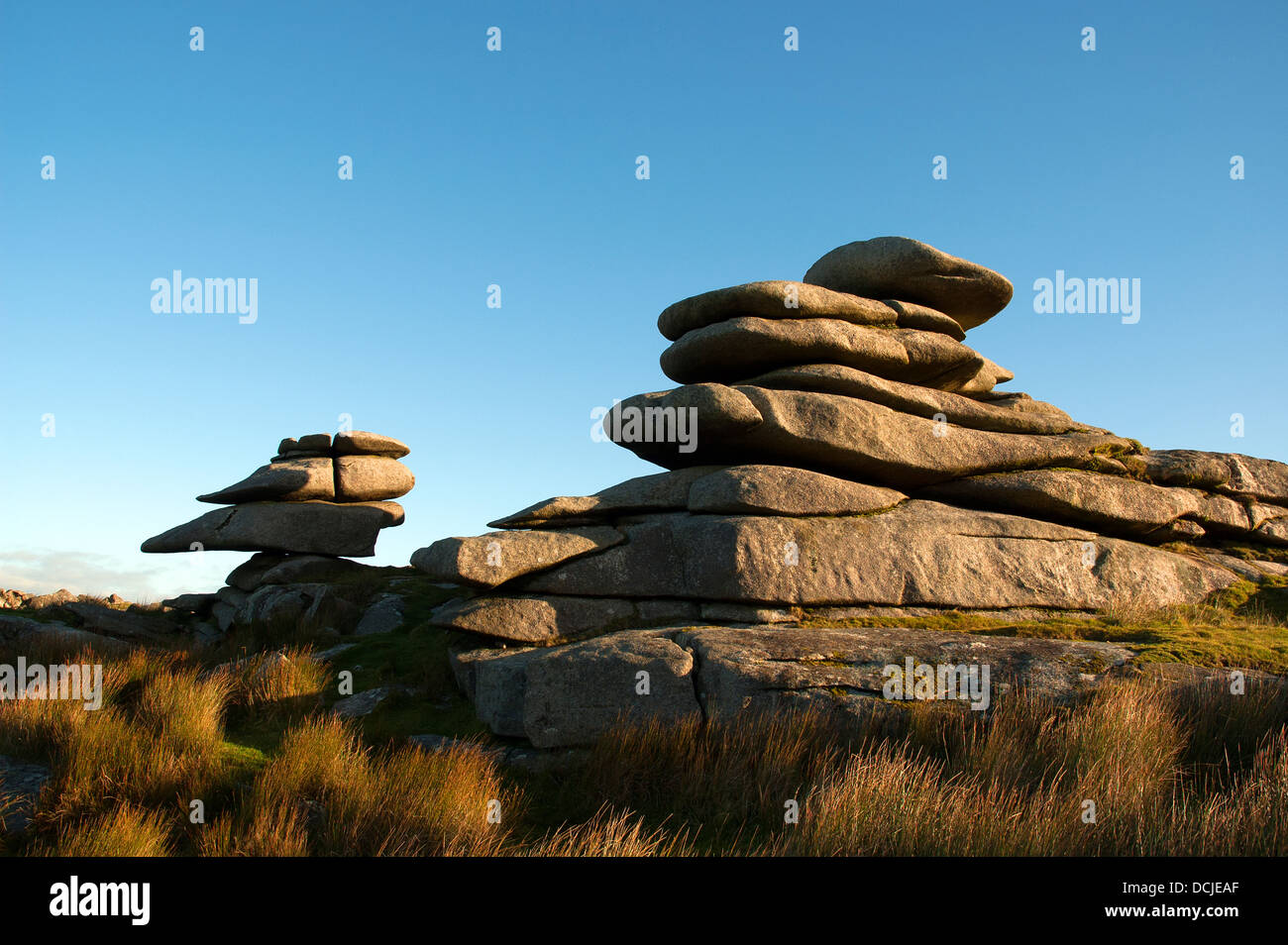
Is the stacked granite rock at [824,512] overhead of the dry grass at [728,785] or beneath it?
overhead

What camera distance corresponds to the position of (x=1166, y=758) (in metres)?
9.05

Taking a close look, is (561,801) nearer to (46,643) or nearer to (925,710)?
(925,710)

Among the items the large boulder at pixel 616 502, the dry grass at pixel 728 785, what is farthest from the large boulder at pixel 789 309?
the dry grass at pixel 728 785

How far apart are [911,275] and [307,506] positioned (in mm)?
15656

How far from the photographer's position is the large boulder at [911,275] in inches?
726

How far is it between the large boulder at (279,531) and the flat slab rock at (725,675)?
38.7 feet

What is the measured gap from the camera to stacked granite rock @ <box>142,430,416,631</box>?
70.7 feet

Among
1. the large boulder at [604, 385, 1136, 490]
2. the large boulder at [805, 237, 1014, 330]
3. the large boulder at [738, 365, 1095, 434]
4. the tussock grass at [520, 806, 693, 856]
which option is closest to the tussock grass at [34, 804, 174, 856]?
the tussock grass at [520, 806, 693, 856]

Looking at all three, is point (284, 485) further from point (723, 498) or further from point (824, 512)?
point (824, 512)

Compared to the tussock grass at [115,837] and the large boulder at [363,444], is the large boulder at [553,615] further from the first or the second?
the large boulder at [363,444]

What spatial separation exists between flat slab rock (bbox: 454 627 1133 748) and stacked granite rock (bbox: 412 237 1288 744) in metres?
0.04
